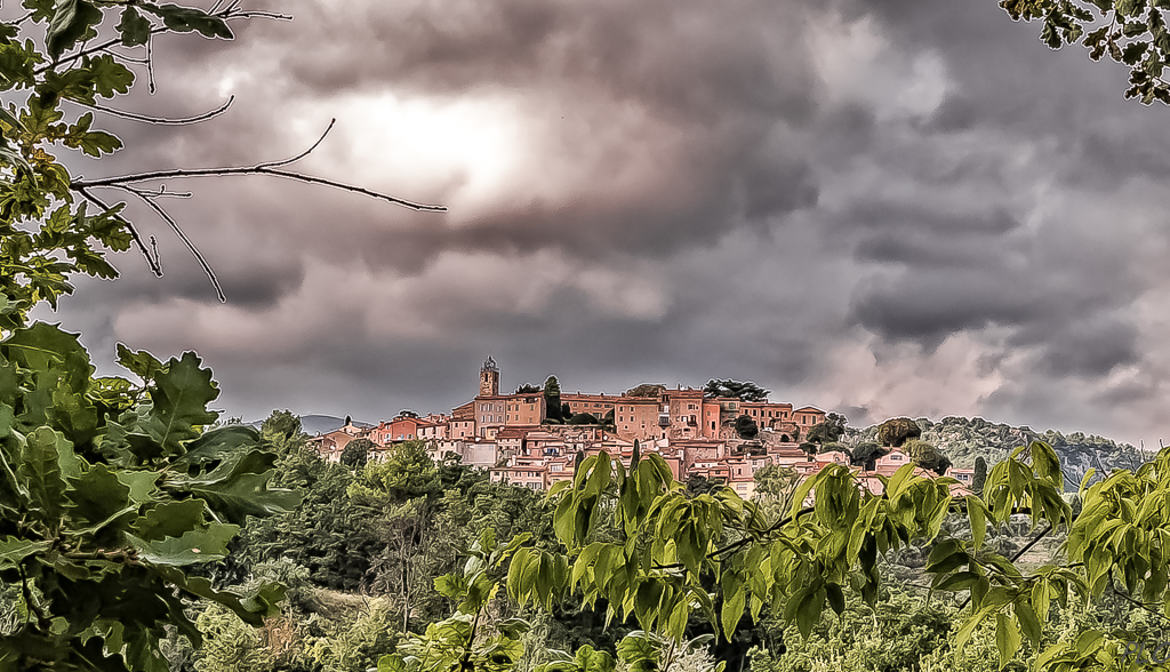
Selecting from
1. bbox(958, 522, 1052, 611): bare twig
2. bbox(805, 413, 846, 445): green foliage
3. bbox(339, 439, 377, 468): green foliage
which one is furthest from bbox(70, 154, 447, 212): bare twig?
bbox(805, 413, 846, 445): green foliage

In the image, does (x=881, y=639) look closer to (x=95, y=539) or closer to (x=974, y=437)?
(x=974, y=437)

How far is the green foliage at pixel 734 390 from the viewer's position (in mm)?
36403

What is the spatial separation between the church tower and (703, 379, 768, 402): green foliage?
31.8 feet

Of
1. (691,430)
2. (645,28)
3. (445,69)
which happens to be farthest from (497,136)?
(691,430)

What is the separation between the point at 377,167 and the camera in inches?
1084

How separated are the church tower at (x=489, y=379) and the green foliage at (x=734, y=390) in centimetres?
970

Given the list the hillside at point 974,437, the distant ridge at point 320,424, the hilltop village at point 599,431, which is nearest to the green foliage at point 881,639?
the hillside at point 974,437

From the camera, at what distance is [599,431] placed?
33375 mm

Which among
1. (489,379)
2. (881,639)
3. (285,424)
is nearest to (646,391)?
(489,379)

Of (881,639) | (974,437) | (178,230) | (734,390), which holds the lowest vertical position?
(881,639)

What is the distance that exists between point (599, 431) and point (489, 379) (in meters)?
8.12

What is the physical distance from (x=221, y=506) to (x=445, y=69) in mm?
44112

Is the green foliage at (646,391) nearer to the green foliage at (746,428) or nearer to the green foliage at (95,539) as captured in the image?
the green foliage at (746,428)

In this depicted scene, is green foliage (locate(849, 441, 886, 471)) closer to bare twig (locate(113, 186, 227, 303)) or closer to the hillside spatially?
the hillside
